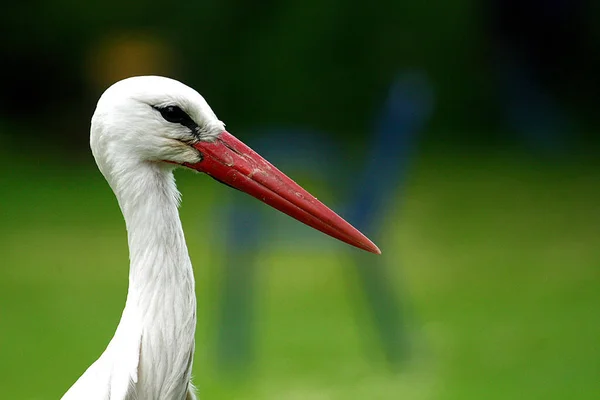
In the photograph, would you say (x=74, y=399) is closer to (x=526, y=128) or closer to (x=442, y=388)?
(x=442, y=388)

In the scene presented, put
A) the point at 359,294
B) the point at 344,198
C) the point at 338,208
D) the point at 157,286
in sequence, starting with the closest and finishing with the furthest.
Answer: the point at 157,286
the point at 338,208
the point at 344,198
the point at 359,294

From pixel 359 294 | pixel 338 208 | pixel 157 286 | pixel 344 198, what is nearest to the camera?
pixel 157 286

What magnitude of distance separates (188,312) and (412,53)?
7790 mm

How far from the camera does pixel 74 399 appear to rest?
7.89ft

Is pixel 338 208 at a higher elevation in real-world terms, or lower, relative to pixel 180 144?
higher

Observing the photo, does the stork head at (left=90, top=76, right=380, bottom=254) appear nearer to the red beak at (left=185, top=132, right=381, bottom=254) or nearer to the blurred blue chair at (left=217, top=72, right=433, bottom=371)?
the red beak at (left=185, top=132, right=381, bottom=254)

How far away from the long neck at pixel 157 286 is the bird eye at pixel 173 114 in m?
0.11

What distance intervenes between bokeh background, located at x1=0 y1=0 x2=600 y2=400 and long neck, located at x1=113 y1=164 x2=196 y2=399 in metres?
2.53

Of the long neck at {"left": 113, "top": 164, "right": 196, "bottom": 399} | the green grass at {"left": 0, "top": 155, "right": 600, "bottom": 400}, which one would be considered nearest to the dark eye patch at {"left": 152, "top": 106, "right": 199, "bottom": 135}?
the long neck at {"left": 113, "top": 164, "right": 196, "bottom": 399}

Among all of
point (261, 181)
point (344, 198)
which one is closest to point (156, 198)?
point (261, 181)

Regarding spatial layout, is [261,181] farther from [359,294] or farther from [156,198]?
[359,294]

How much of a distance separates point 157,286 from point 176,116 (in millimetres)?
348

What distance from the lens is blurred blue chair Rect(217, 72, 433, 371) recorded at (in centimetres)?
514

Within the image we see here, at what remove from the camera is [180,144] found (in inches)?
95.7
